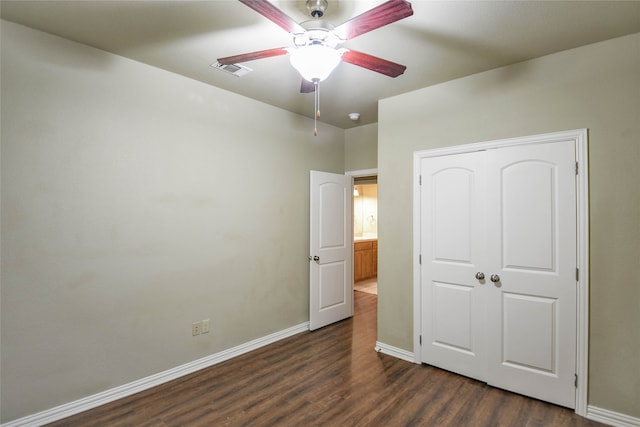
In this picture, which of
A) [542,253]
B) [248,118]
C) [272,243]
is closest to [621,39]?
[542,253]

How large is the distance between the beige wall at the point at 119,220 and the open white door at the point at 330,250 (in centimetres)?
58

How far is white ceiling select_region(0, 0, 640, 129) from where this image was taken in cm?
191

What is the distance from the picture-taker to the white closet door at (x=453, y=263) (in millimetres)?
2807

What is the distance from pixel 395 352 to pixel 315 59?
289cm

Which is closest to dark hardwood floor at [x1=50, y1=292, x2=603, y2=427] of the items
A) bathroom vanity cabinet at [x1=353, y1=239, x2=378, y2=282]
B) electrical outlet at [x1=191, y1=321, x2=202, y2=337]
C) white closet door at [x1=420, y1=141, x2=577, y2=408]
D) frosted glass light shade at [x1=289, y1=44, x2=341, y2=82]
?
white closet door at [x1=420, y1=141, x2=577, y2=408]

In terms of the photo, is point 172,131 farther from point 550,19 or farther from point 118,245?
point 550,19

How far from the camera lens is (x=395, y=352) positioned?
10.8 feet

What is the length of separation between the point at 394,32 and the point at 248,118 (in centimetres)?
184

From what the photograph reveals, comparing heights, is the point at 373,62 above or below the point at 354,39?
below

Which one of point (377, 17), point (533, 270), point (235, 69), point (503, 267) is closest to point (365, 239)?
point (503, 267)

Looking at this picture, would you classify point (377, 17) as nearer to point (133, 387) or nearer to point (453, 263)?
point (453, 263)

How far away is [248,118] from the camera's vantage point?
346cm

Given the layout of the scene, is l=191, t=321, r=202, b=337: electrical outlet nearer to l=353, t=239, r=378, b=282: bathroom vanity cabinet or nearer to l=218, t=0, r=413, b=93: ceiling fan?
l=218, t=0, r=413, b=93: ceiling fan

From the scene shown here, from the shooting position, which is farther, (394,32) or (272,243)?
(272,243)
